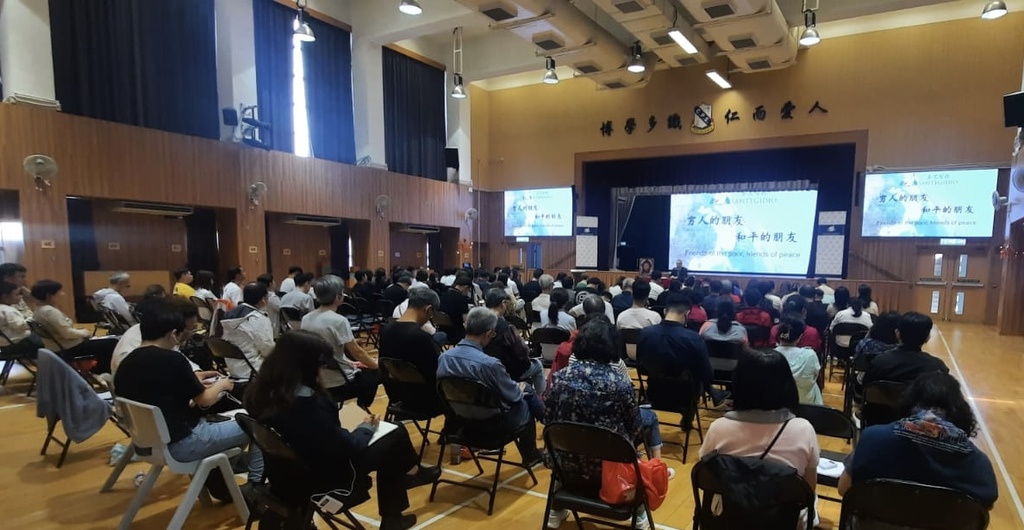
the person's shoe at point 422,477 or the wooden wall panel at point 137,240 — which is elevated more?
the wooden wall panel at point 137,240

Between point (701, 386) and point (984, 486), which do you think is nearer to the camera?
point (984, 486)

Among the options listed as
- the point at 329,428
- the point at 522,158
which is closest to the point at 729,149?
the point at 522,158

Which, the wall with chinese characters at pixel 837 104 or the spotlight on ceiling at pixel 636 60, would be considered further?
the wall with chinese characters at pixel 837 104

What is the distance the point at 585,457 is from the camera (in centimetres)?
232

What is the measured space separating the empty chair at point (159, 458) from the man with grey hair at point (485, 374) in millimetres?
1214

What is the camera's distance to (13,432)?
4.23 meters

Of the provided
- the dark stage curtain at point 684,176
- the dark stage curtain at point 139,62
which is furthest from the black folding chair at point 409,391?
the dark stage curtain at point 684,176

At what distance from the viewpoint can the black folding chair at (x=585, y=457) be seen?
6.82 feet

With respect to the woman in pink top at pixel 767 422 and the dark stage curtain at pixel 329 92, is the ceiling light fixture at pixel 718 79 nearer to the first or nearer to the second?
the dark stage curtain at pixel 329 92

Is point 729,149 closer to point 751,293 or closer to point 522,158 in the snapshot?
point 522,158

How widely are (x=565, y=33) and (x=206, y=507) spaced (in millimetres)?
8645

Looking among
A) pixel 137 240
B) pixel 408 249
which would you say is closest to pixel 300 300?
pixel 137 240

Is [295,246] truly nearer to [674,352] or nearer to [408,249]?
[408,249]

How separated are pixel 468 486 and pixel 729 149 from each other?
1202cm
